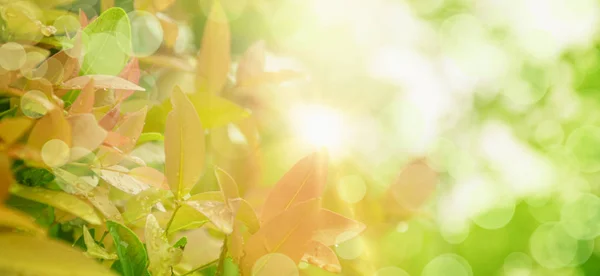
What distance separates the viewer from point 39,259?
24cm

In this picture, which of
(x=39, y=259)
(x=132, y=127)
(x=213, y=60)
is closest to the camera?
(x=39, y=259)

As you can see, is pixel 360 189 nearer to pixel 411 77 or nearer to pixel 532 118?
pixel 411 77

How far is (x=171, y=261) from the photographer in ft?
1.01

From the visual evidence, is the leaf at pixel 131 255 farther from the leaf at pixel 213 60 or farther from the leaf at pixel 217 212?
the leaf at pixel 213 60

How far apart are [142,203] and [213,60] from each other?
0.54ft

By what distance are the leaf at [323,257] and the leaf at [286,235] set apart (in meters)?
0.03

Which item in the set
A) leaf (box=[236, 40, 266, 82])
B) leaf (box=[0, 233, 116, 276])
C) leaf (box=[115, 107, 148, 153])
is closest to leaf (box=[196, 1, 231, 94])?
leaf (box=[236, 40, 266, 82])

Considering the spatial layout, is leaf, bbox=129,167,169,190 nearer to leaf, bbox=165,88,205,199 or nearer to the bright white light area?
leaf, bbox=165,88,205,199

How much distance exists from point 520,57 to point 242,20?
1.16 m

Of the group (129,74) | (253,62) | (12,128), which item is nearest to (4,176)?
(12,128)

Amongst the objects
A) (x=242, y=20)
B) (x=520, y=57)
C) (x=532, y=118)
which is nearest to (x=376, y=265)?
(x=242, y=20)

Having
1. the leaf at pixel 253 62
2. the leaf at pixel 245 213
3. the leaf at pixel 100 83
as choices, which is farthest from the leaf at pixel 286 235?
the leaf at pixel 253 62

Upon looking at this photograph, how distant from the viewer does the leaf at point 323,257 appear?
1.17 ft

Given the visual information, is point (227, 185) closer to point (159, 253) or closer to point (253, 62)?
point (159, 253)
